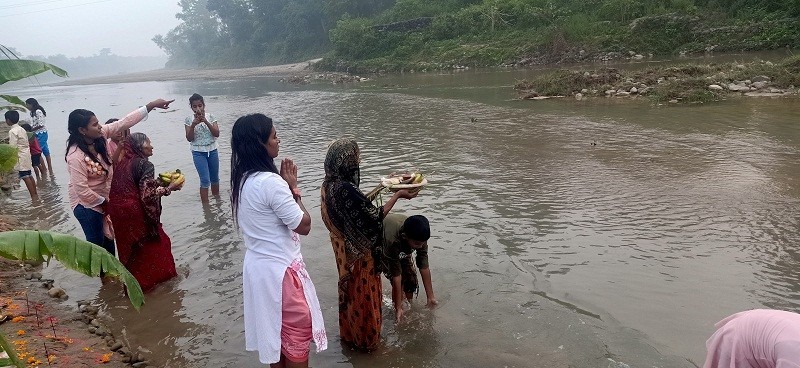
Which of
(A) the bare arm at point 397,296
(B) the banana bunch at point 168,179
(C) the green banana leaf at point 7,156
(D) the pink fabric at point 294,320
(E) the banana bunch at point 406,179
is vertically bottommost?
(A) the bare arm at point 397,296

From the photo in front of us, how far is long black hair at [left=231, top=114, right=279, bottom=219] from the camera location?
9.82ft

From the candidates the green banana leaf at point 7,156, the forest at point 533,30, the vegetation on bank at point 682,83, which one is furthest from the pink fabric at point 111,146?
the forest at point 533,30

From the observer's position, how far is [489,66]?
31531 mm

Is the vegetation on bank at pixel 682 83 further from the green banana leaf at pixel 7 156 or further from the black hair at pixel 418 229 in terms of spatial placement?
the green banana leaf at pixel 7 156

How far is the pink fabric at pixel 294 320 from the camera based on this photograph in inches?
119

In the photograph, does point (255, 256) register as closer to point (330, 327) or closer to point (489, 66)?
point (330, 327)

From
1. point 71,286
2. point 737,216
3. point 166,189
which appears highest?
point 166,189

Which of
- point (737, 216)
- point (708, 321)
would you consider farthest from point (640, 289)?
point (737, 216)

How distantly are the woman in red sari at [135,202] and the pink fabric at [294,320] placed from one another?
8.39ft

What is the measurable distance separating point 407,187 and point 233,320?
2.19 metres

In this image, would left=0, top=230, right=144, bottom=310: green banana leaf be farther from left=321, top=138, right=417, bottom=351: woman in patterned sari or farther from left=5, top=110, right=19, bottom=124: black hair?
left=5, top=110, right=19, bottom=124: black hair

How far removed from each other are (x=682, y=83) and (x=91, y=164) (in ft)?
44.9

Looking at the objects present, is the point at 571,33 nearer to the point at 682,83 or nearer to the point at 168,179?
the point at 682,83

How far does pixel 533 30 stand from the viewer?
1313 inches
